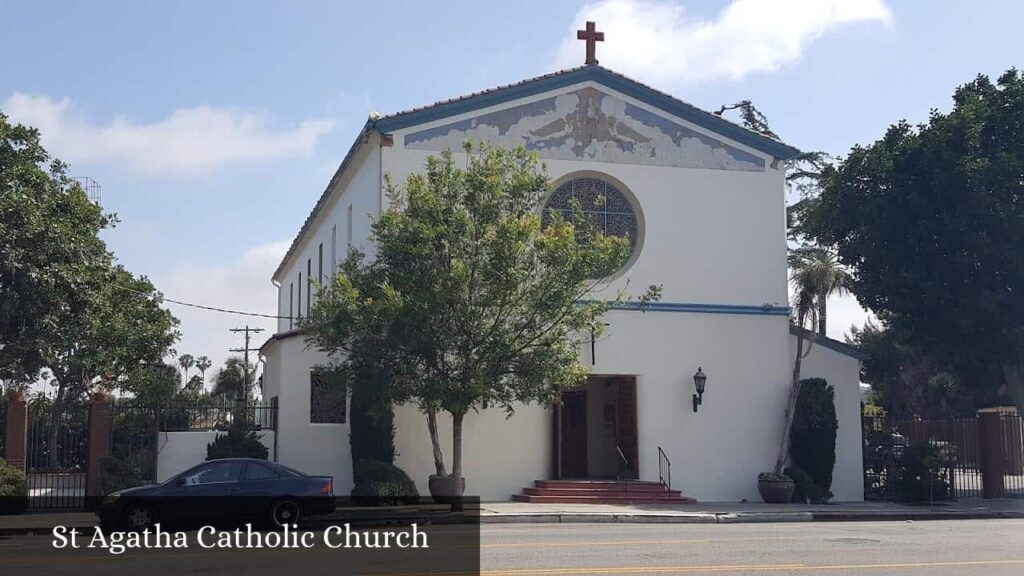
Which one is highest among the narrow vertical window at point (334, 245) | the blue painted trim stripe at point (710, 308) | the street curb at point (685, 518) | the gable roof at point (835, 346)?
the narrow vertical window at point (334, 245)

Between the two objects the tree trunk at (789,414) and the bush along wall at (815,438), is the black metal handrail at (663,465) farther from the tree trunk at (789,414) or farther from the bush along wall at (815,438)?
the bush along wall at (815,438)

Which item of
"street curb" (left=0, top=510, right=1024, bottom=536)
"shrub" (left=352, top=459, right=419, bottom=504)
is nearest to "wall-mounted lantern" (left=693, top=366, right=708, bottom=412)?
"street curb" (left=0, top=510, right=1024, bottom=536)

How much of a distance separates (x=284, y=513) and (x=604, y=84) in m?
13.6

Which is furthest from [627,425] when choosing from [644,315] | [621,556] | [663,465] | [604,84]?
[621,556]

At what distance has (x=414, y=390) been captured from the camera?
72.0 ft

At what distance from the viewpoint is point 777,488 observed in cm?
2569

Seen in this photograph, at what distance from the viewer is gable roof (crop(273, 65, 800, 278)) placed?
84.0ft

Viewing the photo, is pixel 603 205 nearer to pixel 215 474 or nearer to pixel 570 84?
pixel 570 84

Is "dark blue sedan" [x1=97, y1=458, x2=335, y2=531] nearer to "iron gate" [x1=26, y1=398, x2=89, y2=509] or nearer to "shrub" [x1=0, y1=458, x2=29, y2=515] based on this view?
"shrub" [x1=0, y1=458, x2=29, y2=515]

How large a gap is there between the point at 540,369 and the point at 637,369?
16.0 feet

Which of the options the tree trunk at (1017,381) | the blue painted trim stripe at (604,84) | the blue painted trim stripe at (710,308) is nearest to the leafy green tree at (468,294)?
the blue painted trim stripe at (604,84)

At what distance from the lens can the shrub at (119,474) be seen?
23031 mm

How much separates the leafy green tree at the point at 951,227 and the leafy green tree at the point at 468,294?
9.40 metres

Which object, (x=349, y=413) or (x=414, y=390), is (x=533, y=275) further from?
(x=349, y=413)
